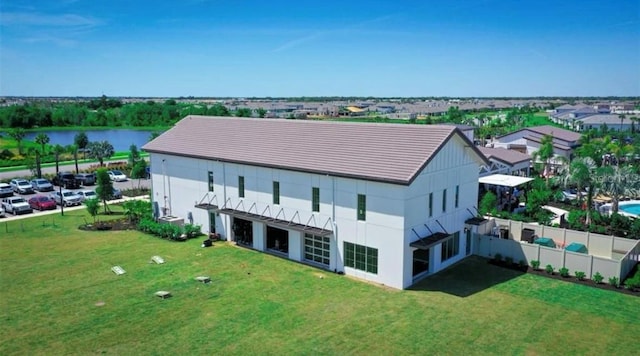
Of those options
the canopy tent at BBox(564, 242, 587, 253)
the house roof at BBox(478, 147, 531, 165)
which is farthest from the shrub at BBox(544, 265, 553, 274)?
the house roof at BBox(478, 147, 531, 165)

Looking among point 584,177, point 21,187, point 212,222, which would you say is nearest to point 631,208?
point 584,177

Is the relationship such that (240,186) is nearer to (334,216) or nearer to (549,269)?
(334,216)

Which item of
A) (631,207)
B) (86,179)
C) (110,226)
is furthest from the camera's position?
(86,179)

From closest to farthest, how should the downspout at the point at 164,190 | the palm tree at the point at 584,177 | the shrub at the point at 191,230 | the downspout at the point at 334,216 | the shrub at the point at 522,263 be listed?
1. the downspout at the point at 334,216
2. the shrub at the point at 522,263
3. the shrub at the point at 191,230
4. the downspout at the point at 164,190
5. the palm tree at the point at 584,177

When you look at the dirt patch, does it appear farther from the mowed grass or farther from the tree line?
the tree line

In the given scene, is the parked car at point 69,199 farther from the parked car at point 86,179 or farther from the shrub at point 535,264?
the shrub at point 535,264

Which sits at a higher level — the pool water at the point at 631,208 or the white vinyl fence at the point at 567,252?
the white vinyl fence at the point at 567,252

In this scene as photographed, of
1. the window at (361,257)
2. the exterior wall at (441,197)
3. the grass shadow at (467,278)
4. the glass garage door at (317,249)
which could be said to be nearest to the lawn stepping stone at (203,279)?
the glass garage door at (317,249)
